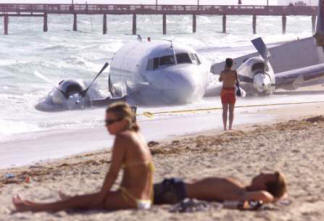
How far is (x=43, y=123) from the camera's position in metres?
23.5

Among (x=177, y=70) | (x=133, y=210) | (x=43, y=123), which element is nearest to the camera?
(x=133, y=210)

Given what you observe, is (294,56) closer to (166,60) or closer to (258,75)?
(258,75)

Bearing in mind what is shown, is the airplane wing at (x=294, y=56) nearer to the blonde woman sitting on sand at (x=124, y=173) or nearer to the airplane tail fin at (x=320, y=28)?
the airplane tail fin at (x=320, y=28)

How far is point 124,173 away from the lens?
355 inches

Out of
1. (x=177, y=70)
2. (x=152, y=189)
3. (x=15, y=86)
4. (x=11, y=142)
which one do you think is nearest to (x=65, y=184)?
(x=152, y=189)

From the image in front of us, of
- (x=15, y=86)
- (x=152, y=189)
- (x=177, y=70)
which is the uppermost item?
(x=152, y=189)

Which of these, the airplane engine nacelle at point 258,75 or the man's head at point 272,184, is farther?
the airplane engine nacelle at point 258,75

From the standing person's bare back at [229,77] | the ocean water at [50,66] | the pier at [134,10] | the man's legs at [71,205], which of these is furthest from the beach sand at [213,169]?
the pier at [134,10]

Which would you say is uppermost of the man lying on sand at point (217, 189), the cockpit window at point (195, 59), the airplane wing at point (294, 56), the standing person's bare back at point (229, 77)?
the man lying on sand at point (217, 189)

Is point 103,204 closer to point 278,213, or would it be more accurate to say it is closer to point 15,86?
point 278,213

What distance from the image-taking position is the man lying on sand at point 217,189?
925 cm

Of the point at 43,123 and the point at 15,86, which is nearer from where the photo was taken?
the point at 43,123

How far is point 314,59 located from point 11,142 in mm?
22498

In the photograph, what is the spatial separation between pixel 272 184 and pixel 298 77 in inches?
936
